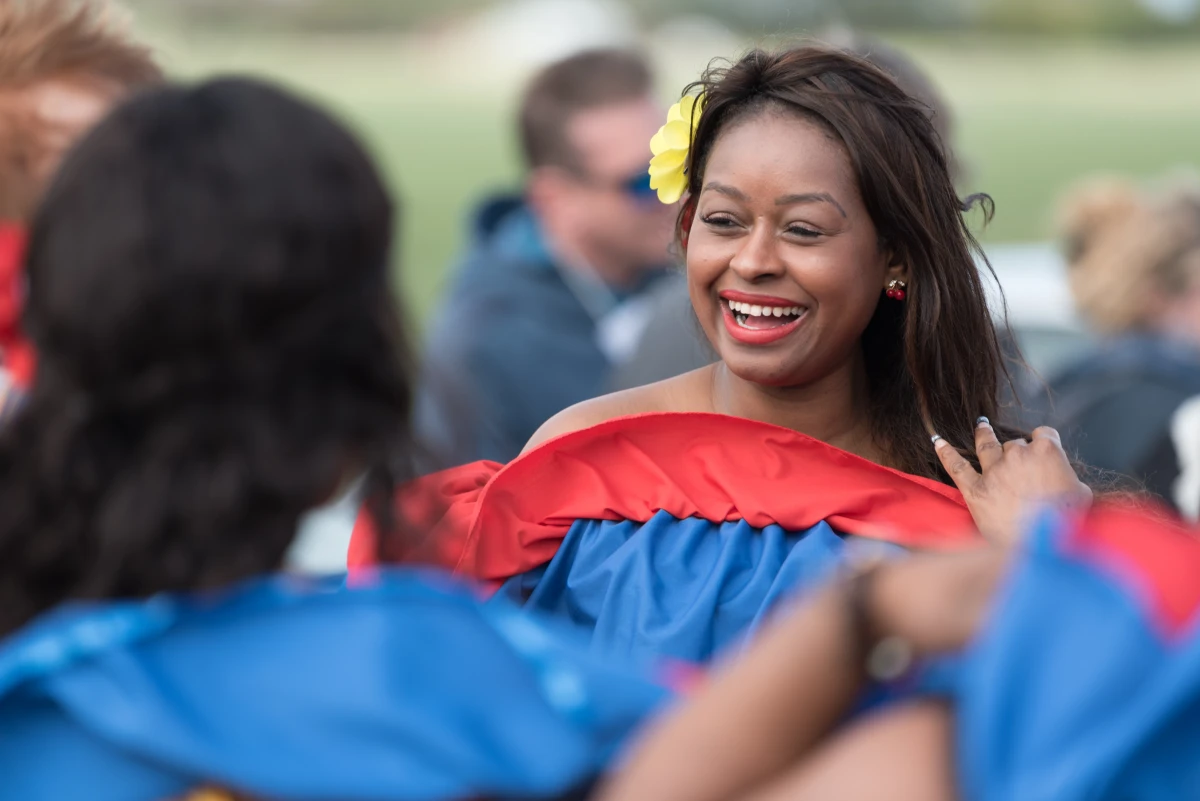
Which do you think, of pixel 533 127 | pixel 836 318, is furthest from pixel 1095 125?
pixel 836 318

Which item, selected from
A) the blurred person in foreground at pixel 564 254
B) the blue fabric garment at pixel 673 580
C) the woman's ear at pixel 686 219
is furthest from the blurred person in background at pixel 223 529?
the blurred person in foreground at pixel 564 254

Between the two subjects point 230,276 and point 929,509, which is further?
point 929,509

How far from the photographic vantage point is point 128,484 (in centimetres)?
154

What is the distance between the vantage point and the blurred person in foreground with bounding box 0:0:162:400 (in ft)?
8.96

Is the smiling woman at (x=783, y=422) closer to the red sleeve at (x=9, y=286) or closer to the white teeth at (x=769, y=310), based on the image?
the white teeth at (x=769, y=310)

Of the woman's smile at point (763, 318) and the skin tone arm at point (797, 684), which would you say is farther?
the woman's smile at point (763, 318)

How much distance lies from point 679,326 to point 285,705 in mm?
2350

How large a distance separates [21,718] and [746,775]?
0.74 m

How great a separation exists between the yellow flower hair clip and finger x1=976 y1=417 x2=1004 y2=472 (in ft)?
2.35

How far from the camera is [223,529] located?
5.07ft

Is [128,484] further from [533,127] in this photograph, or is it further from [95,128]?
[533,127]

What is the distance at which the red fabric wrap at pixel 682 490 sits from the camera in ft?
8.11

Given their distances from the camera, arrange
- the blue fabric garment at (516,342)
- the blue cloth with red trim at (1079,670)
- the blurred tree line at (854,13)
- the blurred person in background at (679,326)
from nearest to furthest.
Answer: the blue cloth with red trim at (1079,670), the blurred person in background at (679,326), the blue fabric garment at (516,342), the blurred tree line at (854,13)

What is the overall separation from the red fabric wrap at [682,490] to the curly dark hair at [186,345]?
0.89 m
